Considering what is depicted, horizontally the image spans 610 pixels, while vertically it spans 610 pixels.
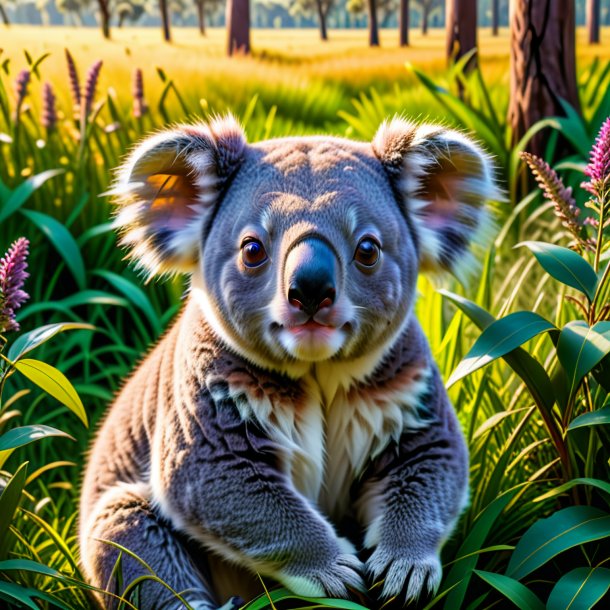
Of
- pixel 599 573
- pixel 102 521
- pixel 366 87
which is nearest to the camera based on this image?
pixel 599 573

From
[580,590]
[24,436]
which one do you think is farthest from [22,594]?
[580,590]

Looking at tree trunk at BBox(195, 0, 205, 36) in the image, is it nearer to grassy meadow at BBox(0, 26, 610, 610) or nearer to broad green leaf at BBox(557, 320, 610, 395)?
grassy meadow at BBox(0, 26, 610, 610)

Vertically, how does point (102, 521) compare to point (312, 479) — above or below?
below

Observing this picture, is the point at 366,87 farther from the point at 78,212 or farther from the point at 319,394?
the point at 319,394

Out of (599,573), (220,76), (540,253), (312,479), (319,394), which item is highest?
(220,76)

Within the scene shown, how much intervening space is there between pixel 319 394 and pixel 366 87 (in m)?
3.49

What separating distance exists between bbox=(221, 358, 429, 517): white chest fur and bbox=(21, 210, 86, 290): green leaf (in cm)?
148

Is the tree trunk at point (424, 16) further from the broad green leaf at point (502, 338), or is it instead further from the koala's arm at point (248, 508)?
the koala's arm at point (248, 508)

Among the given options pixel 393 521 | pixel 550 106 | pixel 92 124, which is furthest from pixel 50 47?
pixel 393 521

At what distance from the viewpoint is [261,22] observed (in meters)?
4.78

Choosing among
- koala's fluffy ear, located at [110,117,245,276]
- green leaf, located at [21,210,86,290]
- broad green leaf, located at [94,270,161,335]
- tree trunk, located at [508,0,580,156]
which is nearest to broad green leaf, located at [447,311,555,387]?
koala's fluffy ear, located at [110,117,245,276]

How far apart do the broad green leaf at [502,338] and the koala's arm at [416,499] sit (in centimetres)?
21

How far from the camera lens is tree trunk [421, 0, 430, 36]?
4852 mm

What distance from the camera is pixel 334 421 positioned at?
1709 mm
